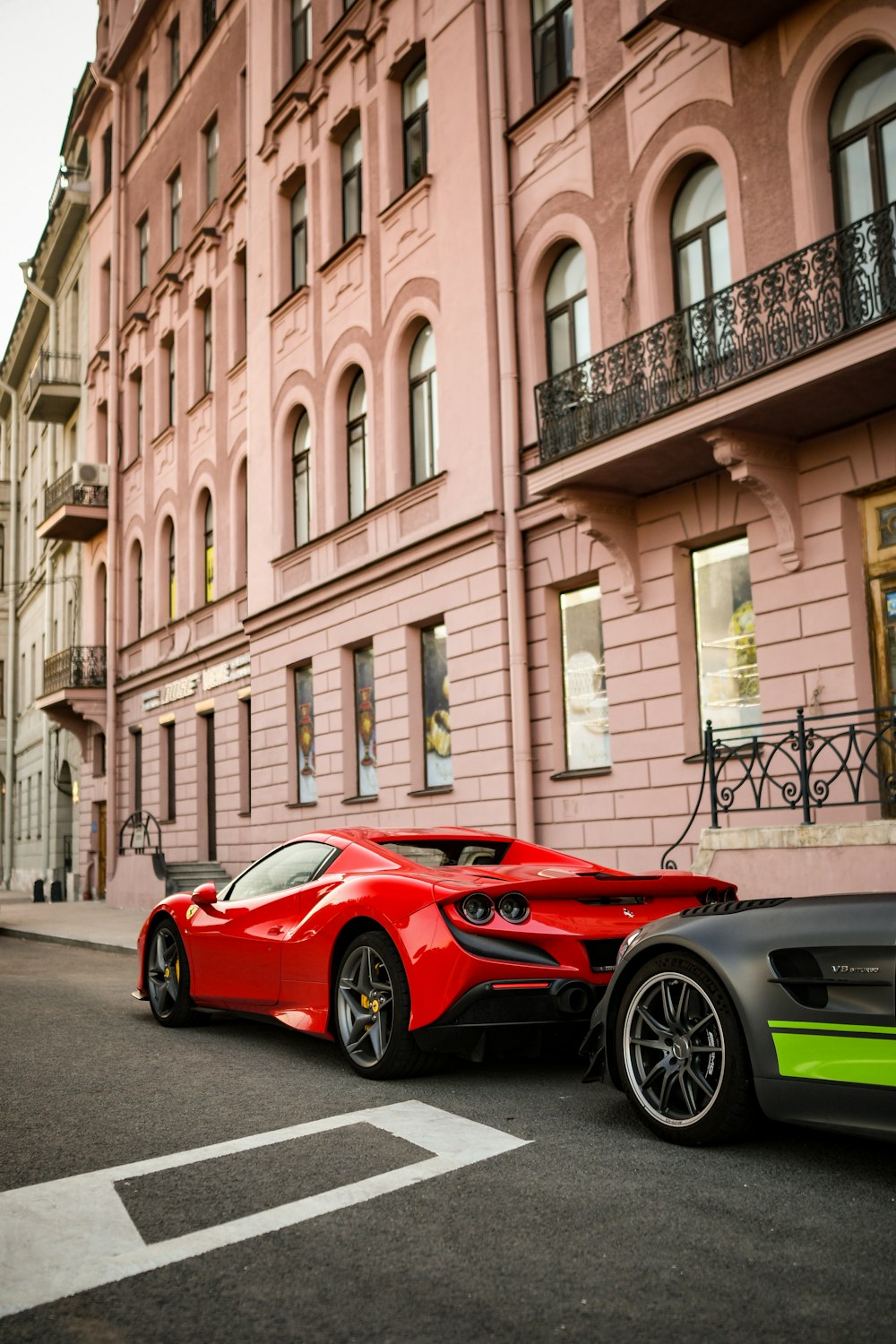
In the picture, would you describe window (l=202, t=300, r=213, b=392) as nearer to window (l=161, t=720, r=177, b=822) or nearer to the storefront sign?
the storefront sign

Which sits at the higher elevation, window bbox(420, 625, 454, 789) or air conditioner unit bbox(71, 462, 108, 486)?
air conditioner unit bbox(71, 462, 108, 486)

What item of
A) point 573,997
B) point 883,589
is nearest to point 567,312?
point 883,589

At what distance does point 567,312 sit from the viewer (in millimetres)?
15203

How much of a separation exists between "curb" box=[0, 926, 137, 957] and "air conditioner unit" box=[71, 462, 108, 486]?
1262 cm

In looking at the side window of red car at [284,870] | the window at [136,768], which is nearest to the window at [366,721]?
the side window of red car at [284,870]

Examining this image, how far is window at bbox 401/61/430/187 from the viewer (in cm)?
1800

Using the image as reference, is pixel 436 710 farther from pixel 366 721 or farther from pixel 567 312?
pixel 567 312

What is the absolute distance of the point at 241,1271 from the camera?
344 cm

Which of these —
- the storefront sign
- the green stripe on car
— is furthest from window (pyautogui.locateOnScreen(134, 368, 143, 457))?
the green stripe on car

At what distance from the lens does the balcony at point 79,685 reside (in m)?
29.6

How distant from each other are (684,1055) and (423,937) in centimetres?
155

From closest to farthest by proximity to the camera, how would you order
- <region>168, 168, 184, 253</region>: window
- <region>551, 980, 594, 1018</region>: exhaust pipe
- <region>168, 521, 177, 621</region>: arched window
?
<region>551, 980, 594, 1018</region>: exhaust pipe
<region>168, 521, 177, 621</region>: arched window
<region>168, 168, 184, 253</region>: window

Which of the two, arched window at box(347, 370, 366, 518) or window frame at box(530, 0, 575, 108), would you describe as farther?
arched window at box(347, 370, 366, 518)

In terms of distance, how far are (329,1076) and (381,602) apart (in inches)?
468
